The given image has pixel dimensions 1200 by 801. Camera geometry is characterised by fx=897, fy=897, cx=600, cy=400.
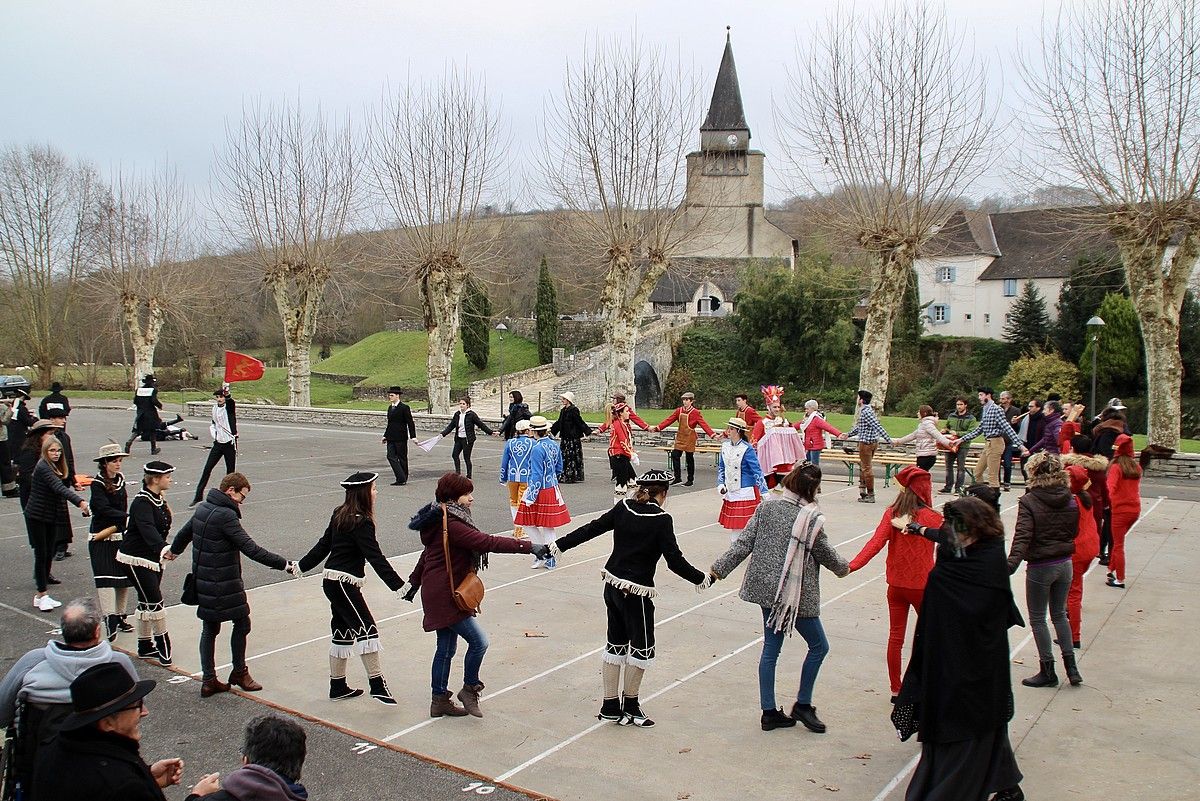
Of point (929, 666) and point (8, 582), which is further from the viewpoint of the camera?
point (8, 582)

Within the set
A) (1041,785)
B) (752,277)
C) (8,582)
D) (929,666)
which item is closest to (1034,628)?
(1041,785)

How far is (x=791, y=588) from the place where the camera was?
5.72 metres

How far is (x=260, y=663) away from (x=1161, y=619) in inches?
319

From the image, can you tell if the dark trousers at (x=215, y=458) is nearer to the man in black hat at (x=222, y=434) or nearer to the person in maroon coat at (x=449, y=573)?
the man in black hat at (x=222, y=434)

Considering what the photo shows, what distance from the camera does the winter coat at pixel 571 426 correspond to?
16.8 metres

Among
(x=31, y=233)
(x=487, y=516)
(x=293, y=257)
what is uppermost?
(x=31, y=233)

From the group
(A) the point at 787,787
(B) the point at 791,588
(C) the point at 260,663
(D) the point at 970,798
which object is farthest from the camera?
(C) the point at 260,663

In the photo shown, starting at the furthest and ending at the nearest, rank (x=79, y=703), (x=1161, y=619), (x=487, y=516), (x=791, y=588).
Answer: (x=487, y=516), (x=1161, y=619), (x=791, y=588), (x=79, y=703)

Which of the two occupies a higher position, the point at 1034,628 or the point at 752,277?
the point at 752,277

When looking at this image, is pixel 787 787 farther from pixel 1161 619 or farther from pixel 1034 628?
pixel 1161 619

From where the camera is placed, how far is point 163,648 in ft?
23.9

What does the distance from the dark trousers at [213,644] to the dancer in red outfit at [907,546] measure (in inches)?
173

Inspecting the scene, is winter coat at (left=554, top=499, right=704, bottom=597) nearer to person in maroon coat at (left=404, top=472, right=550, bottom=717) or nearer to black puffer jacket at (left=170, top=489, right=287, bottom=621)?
person in maroon coat at (left=404, top=472, right=550, bottom=717)

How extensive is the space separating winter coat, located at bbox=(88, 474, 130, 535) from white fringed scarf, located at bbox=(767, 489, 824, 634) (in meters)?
5.39
